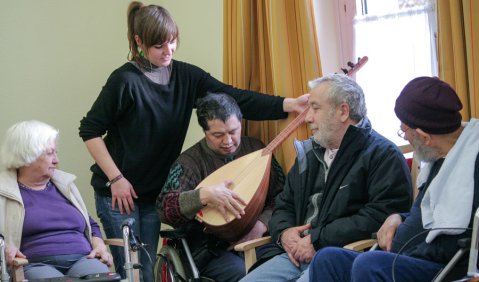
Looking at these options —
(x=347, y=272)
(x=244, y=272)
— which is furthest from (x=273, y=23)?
(x=347, y=272)

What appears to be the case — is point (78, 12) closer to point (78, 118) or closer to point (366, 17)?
point (78, 118)

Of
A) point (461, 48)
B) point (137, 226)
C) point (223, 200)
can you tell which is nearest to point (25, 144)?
point (137, 226)

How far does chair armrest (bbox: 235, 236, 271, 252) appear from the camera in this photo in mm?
2863

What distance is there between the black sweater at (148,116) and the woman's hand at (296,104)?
0.03m

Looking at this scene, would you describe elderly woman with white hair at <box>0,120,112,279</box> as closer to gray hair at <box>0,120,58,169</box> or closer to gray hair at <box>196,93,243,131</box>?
gray hair at <box>0,120,58,169</box>

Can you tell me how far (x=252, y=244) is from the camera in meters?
2.89

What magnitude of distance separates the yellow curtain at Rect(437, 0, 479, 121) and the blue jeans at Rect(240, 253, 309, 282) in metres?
0.86

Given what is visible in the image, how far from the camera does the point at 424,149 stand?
2.37 m

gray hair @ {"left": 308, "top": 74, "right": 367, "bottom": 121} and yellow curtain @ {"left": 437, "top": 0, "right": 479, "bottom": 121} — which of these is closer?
yellow curtain @ {"left": 437, "top": 0, "right": 479, "bottom": 121}

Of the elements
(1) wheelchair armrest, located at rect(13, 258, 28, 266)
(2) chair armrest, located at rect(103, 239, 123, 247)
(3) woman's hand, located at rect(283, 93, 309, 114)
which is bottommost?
(2) chair armrest, located at rect(103, 239, 123, 247)

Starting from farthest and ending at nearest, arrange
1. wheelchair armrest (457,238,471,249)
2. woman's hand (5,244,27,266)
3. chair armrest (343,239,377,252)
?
1. woman's hand (5,244,27,266)
2. chair armrest (343,239,377,252)
3. wheelchair armrest (457,238,471,249)

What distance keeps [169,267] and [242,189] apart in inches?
18.7

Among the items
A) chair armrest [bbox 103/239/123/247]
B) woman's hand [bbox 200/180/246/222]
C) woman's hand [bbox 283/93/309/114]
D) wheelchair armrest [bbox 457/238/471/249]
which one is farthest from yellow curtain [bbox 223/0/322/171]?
wheelchair armrest [bbox 457/238/471/249]

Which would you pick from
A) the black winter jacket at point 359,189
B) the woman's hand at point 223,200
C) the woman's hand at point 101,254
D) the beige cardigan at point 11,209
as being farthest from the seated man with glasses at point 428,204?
the beige cardigan at point 11,209
